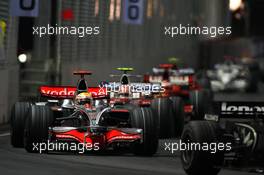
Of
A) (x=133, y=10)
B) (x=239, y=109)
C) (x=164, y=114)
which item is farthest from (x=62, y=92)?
(x=133, y=10)

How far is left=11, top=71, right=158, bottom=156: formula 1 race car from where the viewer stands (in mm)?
18219

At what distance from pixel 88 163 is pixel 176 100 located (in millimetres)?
7539

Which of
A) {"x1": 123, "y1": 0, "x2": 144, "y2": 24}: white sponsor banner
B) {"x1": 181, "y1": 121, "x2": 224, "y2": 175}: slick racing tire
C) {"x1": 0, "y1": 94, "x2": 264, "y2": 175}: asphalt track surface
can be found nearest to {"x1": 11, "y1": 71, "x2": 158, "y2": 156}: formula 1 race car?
{"x1": 0, "y1": 94, "x2": 264, "y2": 175}: asphalt track surface

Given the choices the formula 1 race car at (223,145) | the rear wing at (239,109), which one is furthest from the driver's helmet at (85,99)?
the formula 1 race car at (223,145)

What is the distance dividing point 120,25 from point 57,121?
28813mm

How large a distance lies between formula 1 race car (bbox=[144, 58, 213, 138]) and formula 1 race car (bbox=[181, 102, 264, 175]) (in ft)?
23.5

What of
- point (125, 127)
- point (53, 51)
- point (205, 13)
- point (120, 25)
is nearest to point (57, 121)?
point (125, 127)

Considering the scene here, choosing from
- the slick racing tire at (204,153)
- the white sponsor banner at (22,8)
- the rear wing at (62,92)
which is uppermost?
the white sponsor banner at (22,8)

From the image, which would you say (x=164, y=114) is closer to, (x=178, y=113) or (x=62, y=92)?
(x=178, y=113)

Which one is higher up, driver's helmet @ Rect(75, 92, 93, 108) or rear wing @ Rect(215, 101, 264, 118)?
driver's helmet @ Rect(75, 92, 93, 108)

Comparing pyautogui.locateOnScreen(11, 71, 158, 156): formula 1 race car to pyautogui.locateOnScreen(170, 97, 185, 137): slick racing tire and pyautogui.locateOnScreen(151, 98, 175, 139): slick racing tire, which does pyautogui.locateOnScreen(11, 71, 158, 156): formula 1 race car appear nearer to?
pyautogui.locateOnScreen(151, 98, 175, 139): slick racing tire

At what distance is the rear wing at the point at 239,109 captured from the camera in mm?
15109

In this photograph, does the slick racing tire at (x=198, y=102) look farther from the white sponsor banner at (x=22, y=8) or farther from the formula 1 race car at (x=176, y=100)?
the white sponsor banner at (x=22, y=8)

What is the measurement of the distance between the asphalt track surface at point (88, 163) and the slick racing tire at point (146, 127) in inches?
6.7
